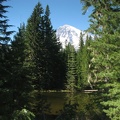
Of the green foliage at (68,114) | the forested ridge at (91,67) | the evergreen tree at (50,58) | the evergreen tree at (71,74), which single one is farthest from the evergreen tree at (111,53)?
the evergreen tree at (71,74)

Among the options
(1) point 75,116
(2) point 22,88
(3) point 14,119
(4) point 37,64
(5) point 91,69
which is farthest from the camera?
(4) point 37,64

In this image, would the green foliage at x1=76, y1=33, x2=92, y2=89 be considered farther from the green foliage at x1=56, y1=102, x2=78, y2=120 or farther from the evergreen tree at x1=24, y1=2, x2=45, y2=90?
the green foliage at x1=56, y1=102, x2=78, y2=120

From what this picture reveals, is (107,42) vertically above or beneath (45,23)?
beneath

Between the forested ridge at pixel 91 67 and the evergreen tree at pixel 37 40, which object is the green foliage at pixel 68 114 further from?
the evergreen tree at pixel 37 40

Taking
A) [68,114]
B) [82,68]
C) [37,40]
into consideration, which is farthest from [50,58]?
[68,114]

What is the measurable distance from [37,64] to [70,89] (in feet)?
41.0

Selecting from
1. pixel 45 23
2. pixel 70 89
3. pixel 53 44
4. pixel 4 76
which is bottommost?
pixel 70 89

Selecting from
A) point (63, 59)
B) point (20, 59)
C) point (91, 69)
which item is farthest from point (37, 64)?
point (20, 59)

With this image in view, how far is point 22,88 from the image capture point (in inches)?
605

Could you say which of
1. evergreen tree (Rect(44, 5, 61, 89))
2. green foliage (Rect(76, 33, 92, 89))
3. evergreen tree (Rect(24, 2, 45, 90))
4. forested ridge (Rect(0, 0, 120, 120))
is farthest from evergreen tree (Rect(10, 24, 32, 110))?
green foliage (Rect(76, 33, 92, 89))

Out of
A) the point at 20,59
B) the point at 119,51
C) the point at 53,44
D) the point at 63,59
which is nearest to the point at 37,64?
the point at 53,44

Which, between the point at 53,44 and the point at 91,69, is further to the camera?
the point at 53,44

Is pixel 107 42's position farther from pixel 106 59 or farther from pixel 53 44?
pixel 53 44

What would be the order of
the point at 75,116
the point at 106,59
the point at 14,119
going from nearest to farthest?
1. the point at 14,119
2. the point at 106,59
3. the point at 75,116
